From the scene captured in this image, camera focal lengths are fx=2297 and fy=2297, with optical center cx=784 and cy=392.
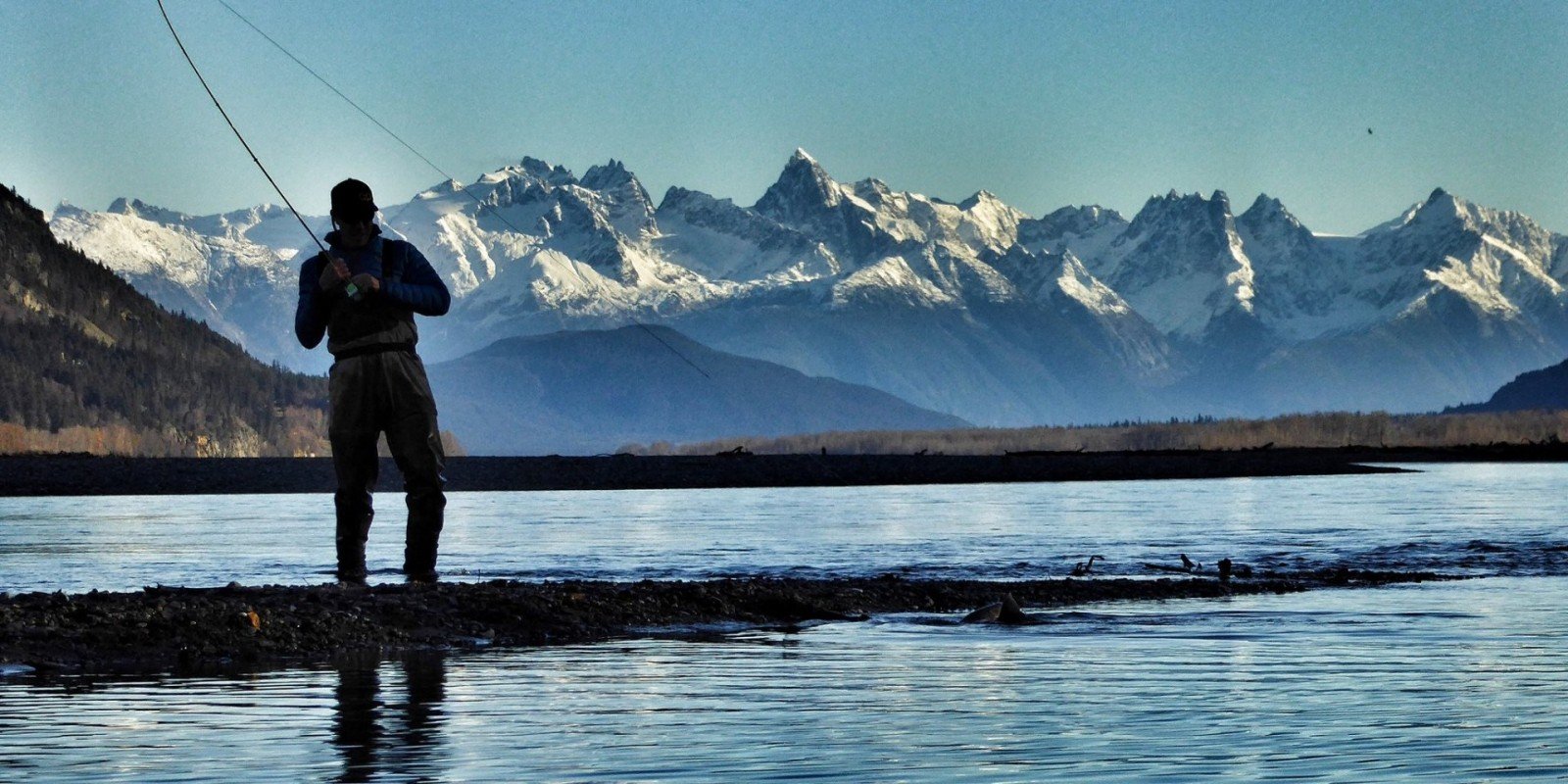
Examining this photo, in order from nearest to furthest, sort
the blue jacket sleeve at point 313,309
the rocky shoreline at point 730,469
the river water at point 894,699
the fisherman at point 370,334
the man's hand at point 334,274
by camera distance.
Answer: the river water at point 894,699 < the man's hand at point 334,274 < the blue jacket sleeve at point 313,309 < the fisherman at point 370,334 < the rocky shoreline at point 730,469

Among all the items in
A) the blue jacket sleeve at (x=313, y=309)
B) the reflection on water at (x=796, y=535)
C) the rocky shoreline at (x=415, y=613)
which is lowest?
the rocky shoreline at (x=415, y=613)

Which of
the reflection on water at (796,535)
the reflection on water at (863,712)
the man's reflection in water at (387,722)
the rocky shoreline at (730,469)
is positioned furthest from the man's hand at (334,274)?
the rocky shoreline at (730,469)

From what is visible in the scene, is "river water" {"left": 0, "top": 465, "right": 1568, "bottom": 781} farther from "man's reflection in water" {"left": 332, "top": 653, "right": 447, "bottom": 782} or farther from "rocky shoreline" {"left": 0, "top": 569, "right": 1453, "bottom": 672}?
"rocky shoreline" {"left": 0, "top": 569, "right": 1453, "bottom": 672}

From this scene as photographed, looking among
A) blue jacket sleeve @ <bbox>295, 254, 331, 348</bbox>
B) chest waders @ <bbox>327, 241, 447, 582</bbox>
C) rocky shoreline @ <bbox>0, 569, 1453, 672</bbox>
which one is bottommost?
rocky shoreline @ <bbox>0, 569, 1453, 672</bbox>

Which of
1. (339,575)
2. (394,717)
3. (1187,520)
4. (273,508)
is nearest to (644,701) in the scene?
(394,717)

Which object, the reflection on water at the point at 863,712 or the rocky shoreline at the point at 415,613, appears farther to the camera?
the rocky shoreline at the point at 415,613

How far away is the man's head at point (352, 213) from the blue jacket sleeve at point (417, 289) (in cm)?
44

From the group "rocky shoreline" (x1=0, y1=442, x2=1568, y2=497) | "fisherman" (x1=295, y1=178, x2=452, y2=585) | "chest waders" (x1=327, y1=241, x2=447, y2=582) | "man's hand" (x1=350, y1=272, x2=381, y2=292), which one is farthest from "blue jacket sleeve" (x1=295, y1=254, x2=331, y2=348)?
"rocky shoreline" (x1=0, y1=442, x2=1568, y2=497)

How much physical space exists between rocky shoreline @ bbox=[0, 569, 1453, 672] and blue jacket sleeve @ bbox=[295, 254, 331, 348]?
2613 mm

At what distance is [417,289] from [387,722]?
8.20 meters

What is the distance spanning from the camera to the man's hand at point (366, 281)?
21.8 metres

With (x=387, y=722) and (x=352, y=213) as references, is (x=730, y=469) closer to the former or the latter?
(x=352, y=213)

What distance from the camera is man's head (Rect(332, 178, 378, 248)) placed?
2266 cm

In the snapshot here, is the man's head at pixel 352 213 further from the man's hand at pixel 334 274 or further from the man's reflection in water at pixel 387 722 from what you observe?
the man's reflection in water at pixel 387 722
